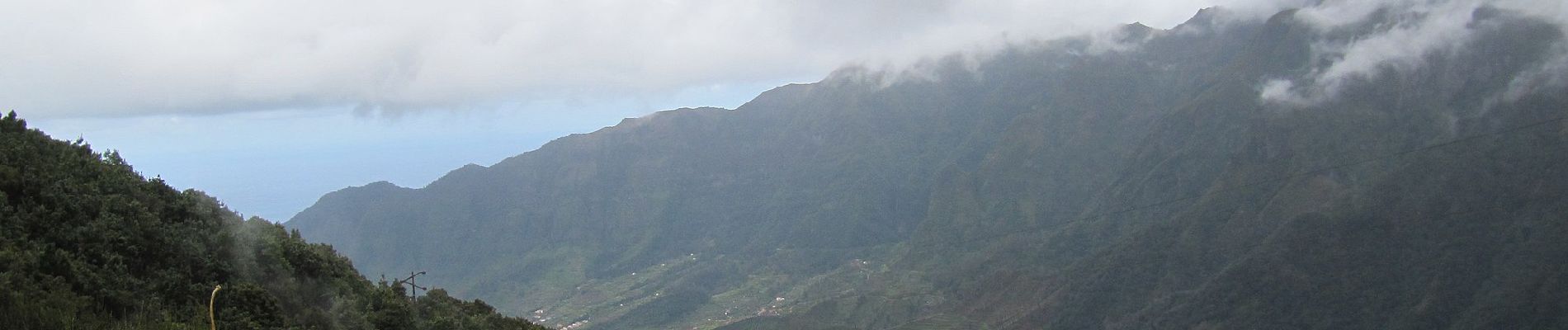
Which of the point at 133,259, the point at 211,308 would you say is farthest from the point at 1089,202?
the point at 211,308

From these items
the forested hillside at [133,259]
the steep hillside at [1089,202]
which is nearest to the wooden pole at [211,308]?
the forested hillside at [133,259]

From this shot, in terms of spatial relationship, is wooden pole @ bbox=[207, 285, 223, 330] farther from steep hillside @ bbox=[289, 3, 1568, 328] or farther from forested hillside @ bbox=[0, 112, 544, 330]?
steep hillside @ bbox=[289, 3, 1568, 328]

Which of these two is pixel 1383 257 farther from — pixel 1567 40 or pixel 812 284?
pixel 812 284

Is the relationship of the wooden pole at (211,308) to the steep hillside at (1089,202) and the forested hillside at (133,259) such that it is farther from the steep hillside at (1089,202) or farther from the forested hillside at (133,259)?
the steep hillside at (1089,202)

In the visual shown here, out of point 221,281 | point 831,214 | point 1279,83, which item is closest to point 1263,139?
point 1279,83

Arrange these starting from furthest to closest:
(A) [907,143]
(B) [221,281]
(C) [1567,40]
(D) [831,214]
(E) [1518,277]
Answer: (A) [907,143], (D) [831,214], (C) [1567,40], (E) [1518,277], (B) [221,281]

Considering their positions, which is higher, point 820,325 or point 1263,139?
point 1263,139
